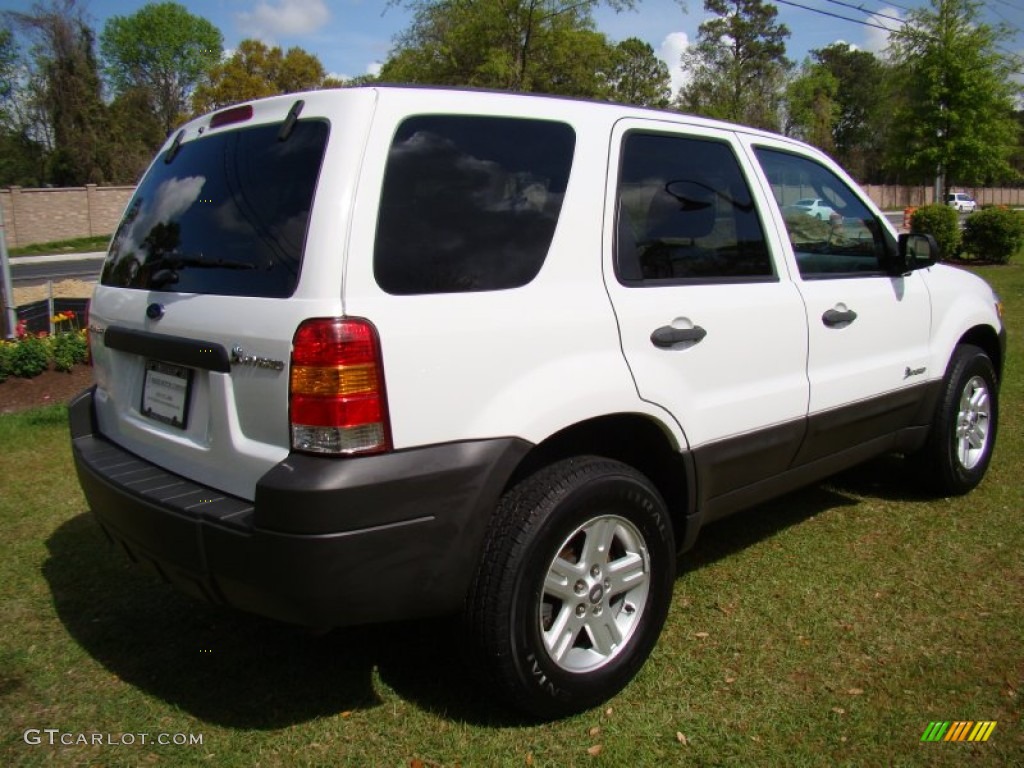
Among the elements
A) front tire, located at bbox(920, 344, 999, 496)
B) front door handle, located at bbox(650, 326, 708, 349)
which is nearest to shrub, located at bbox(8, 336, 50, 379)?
front door handle, located at bbox(650, 326, 708, 349)

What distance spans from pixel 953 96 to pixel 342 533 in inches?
1042

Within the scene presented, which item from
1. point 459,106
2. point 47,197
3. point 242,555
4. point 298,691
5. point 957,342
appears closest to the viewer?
point 242,555

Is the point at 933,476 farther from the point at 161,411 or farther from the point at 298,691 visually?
the point at 161,411

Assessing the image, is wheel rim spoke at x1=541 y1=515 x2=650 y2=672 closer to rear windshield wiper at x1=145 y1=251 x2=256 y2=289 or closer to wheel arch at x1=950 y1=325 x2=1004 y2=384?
rear windshield wiper at x1=145 y1=251 x2=256 y2=289

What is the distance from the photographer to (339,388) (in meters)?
2.14

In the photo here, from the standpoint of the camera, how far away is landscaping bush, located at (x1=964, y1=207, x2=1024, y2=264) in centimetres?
1744

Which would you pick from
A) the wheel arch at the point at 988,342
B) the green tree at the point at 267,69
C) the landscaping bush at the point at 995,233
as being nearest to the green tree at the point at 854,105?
the green tree at the point at 267,69

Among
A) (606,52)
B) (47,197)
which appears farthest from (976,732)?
(47,197)

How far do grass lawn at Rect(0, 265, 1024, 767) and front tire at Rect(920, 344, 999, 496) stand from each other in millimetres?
296

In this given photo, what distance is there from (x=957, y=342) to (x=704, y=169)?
2.10m

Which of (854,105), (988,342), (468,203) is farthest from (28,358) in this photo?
(854,105)

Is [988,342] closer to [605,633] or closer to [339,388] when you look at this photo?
[605,633]

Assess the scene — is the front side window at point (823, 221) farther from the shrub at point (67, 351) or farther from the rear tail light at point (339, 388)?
the shrub at point (67, 351)

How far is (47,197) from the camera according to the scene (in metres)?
34.2
